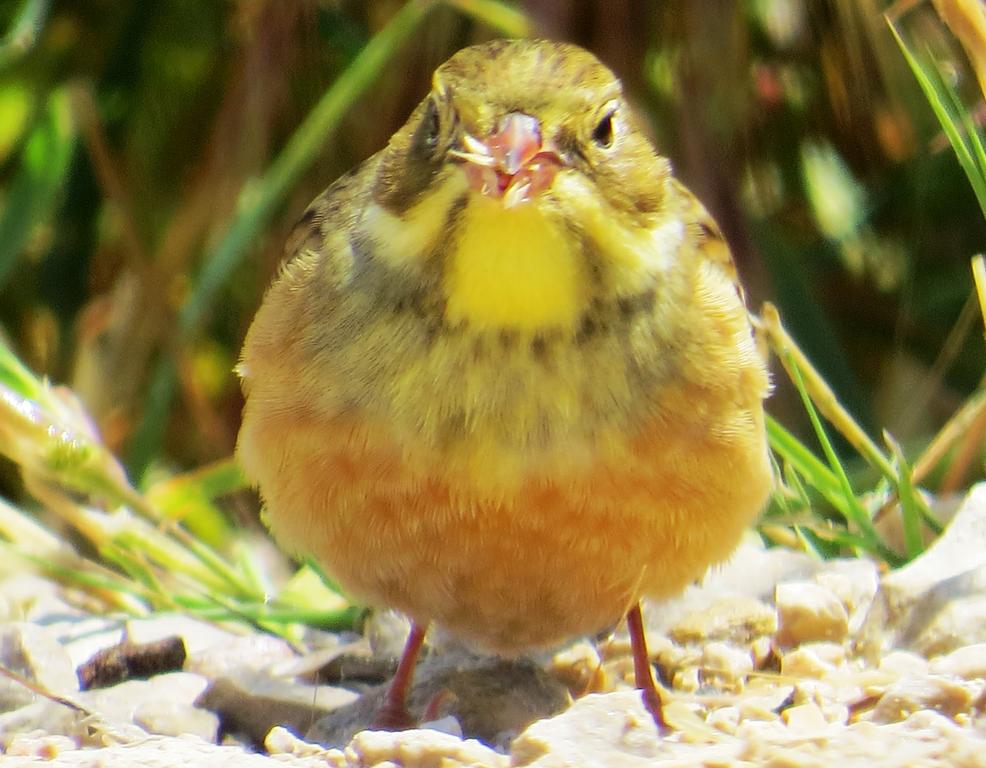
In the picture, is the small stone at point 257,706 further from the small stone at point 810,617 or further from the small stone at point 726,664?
the small stone at point 810,617

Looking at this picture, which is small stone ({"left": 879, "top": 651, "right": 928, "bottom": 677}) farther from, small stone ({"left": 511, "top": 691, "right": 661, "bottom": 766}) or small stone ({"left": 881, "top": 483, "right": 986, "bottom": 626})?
small stone ({"left": 511, "top": 691, "right": 661, "bottom": 766})

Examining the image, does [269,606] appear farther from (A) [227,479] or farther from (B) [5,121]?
(B) [5,121]

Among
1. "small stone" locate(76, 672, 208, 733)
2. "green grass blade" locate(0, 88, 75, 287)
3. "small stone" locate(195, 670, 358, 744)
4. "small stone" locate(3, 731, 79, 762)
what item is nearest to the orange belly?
"small stone" locate(195, 670, 358, 744)

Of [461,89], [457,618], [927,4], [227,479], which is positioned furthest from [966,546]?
[927,4]

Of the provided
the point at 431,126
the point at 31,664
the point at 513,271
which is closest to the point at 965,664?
the point at 513,271

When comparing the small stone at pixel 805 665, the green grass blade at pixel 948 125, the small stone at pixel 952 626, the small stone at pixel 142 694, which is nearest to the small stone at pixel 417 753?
the small stone at pixel 142 694

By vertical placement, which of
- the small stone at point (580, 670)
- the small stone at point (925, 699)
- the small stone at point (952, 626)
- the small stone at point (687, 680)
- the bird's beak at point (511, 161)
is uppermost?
the bird's beak at point (511, 161)

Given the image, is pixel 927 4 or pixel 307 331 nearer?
pixel 307 331
